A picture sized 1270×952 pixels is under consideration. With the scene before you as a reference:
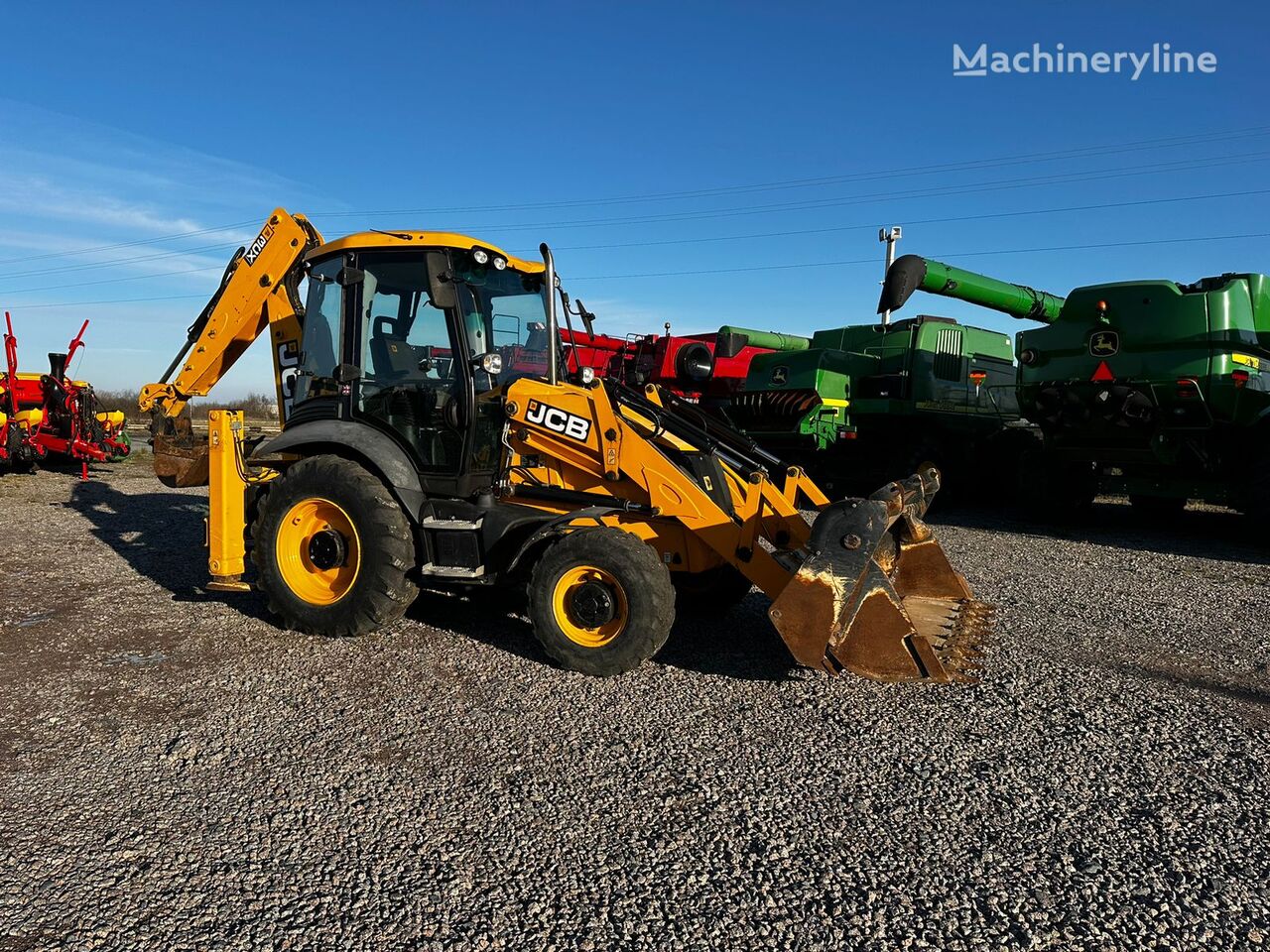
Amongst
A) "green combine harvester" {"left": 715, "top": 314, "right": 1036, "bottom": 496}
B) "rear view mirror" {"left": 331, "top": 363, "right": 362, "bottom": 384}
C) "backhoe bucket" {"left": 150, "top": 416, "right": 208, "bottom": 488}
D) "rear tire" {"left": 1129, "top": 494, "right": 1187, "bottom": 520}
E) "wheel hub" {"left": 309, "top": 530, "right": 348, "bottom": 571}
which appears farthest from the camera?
"green combine harvester" {"left": 715, "top": 314, "right": 1036, "bottom": 496}

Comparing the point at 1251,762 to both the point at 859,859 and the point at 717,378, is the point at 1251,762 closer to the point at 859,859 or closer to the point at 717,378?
the point at 859,859

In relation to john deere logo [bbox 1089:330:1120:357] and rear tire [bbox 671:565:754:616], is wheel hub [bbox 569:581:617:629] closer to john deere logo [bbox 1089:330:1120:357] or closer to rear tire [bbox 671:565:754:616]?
rear tire [bbox 671:565:754:616]

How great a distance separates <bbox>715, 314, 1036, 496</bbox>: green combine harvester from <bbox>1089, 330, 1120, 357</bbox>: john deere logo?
254 cm

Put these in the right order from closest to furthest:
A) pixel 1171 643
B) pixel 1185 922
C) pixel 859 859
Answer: pixel 1185 922
pixel 859 859
pixel 1171 643

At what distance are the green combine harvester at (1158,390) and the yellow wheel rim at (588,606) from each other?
7287 millimetres

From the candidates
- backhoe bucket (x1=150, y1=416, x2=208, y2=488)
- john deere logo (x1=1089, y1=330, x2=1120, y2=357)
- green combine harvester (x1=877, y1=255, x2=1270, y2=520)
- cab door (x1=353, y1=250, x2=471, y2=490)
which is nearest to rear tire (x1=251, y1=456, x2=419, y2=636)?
cab door (x1=353, y1=250, x2=471, y2=490)

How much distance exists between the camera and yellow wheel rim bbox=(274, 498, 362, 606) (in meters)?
5.10

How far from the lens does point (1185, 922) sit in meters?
2.43

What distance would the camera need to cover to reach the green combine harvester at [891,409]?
38.2ft

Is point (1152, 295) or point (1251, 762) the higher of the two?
point (1152, 295)

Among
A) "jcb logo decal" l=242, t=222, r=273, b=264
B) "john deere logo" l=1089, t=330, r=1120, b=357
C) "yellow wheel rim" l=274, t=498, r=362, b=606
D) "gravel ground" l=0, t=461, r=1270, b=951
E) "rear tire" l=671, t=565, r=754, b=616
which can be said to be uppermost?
"jcb logo decal" l=242, t=222, r=273, b=264

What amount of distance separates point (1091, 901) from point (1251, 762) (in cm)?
154

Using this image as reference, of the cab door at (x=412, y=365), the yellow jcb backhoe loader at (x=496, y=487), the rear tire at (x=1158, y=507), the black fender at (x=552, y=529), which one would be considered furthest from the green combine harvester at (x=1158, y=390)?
the cab door at (x=412, y=365)

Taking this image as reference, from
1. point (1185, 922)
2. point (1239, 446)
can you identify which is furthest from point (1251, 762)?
point (1239, 446)
